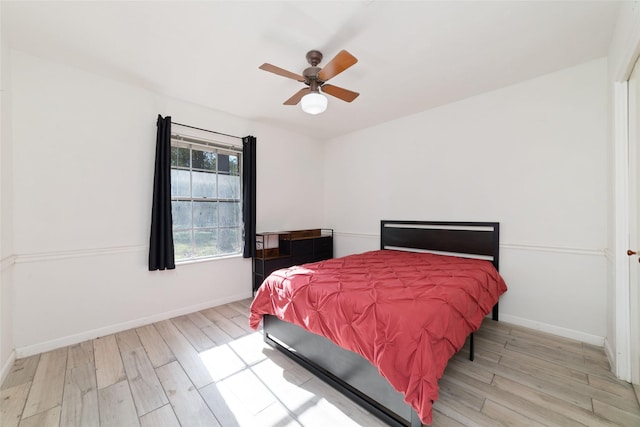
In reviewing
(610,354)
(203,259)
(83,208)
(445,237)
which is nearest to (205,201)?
(203,259)

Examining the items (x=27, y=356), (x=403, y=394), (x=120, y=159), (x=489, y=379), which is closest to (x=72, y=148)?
(x=120, y=159)

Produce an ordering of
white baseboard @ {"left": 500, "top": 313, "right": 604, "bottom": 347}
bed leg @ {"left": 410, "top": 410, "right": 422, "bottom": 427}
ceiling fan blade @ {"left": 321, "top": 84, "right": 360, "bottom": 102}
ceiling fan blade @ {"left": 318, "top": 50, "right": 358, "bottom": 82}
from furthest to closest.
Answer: white baseboard @ {"left": 500, "top": 313, "right": 604, "bottom": 347}
ceiling fan blade @ {"left": 321, "top": 84, "right": 360, "bottom": 102}
ceiling fan blade @ {"left": 318, "top": 50, "right": 358, "bottom": 82}
bed leg @ {"left": 410, "top": 410, "right": 422, "bottom": 427}

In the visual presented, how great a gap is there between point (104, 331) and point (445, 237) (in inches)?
162

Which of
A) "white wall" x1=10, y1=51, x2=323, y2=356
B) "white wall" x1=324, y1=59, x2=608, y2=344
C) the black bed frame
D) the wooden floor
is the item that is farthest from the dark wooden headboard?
"white wall" x1=10, y1=51, x2=323, y2=356

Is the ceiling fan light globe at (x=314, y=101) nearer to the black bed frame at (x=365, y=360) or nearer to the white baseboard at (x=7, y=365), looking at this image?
the black bed frame at (x=365, y=360)

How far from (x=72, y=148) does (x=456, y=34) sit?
12.2 feet

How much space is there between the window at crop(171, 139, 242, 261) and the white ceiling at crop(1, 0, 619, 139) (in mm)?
888

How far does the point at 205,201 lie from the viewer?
11.8 feet

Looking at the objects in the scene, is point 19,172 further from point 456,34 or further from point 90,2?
point 456,34

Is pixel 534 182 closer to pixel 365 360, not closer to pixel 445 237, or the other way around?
pixel 445 237

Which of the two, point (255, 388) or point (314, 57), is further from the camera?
point (314, 57)

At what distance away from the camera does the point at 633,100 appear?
6.09 feet

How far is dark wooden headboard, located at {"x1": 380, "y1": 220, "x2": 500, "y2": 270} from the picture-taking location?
304cm

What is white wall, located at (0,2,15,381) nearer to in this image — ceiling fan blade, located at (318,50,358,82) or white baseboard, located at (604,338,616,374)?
ceiling fan blade, located at (318,50,358,82)
